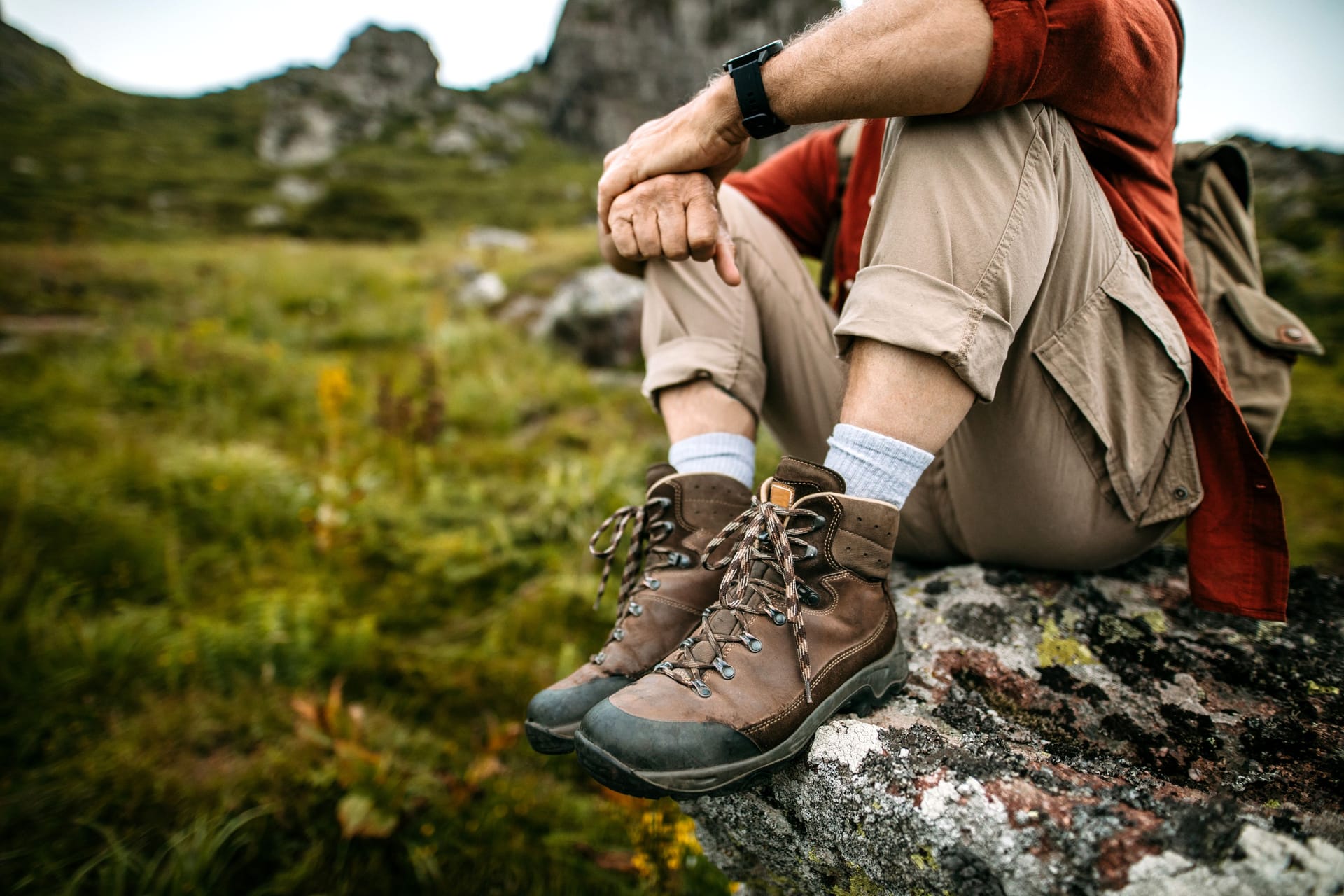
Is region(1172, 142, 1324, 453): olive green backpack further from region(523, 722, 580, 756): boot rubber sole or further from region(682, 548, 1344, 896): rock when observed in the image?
region(523, 722, 580, 756): boot rubber sole

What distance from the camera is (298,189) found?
38844 mm

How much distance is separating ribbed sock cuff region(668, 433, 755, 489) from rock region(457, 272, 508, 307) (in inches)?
263

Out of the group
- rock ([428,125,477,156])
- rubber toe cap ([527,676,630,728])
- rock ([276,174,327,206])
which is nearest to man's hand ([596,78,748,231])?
rubber toe cap ([527,676,630,728])

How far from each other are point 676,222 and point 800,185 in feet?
3.09

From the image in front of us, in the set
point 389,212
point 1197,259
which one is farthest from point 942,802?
point 389,212

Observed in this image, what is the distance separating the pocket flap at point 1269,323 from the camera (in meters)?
1.54

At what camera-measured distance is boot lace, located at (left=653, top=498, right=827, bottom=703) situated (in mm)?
1242

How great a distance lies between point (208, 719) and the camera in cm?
206

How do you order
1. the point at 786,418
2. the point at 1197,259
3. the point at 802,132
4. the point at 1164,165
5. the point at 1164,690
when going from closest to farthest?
the point at 1164,690 → the point at 1164,165 → the point at 1197,259 → the point at 786,418 → the point at 802,132

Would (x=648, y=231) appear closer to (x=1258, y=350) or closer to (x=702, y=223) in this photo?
(x=702, y=223)

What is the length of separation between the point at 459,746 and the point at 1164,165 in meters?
2.68

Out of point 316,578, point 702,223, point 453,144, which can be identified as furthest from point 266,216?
point 453,144

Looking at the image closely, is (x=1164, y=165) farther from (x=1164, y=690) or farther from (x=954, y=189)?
(x=1164, y=690)

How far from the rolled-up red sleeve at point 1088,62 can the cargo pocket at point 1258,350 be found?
0.61 meters
